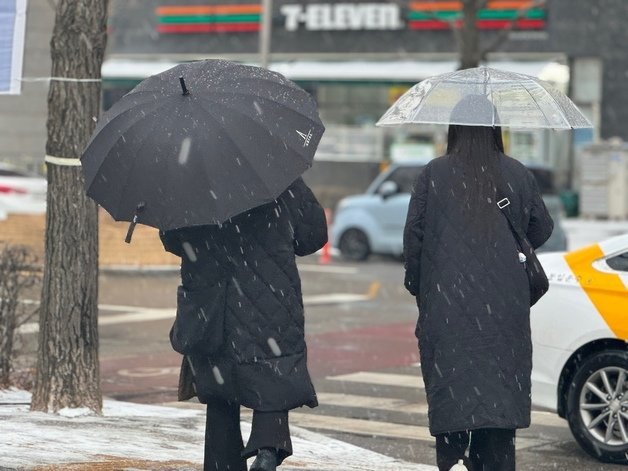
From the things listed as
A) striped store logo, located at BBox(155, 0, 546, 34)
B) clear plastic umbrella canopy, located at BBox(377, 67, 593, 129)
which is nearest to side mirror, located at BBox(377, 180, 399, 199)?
striped store logo, located at BBox(155, 0, 546, 34)

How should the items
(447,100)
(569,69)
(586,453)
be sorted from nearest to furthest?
(447,100) → (586,453) → (569,69)

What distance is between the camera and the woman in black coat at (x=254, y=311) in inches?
226

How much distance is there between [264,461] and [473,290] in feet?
3.51

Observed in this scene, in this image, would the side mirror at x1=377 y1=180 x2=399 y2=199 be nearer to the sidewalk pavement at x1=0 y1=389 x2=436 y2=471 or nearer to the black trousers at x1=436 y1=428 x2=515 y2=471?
the sidewalk pavement at x1=0 y1=389 x2=436 y2=471

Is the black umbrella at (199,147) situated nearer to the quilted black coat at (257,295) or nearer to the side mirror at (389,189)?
the quilted black coat at (257,295)

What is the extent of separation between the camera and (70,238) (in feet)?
28.4

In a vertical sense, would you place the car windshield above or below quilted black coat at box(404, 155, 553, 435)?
below

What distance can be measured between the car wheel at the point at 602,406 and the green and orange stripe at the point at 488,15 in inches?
1024

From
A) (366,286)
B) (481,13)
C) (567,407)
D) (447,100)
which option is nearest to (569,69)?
(481,13)

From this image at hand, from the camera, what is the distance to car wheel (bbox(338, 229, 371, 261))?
25312 millimetres

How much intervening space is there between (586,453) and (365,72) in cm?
2731

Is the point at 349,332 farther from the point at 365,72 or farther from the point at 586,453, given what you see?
the point at 365,72

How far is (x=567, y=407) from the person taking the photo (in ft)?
29.0

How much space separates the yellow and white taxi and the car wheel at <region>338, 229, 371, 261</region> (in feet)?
53.2
